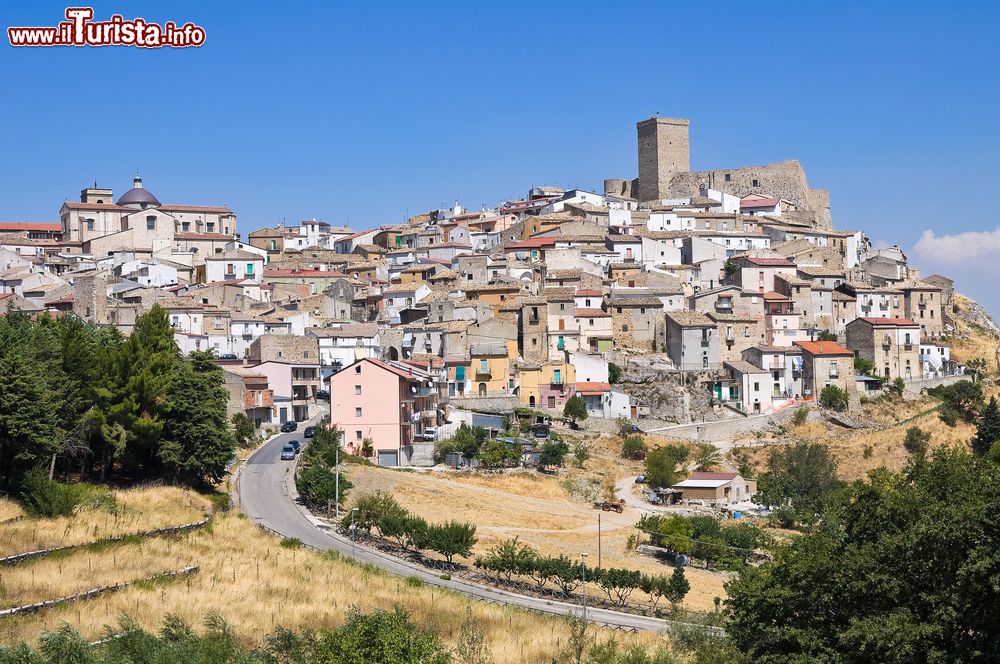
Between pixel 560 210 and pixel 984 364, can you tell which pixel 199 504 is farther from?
pixel 560 210

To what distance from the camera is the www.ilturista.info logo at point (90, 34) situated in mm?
27078

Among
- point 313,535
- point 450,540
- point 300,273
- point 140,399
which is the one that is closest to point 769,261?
point 300,273

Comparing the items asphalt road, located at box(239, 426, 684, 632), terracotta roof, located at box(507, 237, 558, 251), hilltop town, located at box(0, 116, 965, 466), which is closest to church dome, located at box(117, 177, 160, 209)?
hilltop town, located at box(0, 116, 965, 466)

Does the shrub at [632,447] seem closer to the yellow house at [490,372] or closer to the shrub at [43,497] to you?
the yellow house at [490,372]

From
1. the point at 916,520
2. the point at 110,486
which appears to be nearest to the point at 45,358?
the point at 110,486

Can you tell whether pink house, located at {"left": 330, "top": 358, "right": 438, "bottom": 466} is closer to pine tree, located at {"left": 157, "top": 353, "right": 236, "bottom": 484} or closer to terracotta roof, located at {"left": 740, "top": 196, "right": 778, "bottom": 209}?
pine tree, located at {"left": 157, "top": 353, "right": 236, "bottom": 484}

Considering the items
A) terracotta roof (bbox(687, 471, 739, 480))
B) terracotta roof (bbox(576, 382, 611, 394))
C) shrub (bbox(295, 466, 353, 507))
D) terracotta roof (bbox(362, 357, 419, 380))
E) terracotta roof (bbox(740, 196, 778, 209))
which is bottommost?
terracotta roof (bbox(687, 471, 739, 480))

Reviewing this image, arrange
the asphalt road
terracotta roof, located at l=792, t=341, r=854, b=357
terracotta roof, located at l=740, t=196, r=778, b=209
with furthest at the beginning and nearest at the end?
terracotta roof, located at l=740, t=196, r=778, b=209 → terracotta roof, located at l=792, t=341, r=854, b=357 → the asphalt road

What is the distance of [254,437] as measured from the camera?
4662 centimetres

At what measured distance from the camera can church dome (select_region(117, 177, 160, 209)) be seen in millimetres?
83312

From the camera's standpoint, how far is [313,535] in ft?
109

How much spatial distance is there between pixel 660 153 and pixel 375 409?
5505cm

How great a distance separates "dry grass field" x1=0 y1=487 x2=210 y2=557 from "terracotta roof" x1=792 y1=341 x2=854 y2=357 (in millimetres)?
33921

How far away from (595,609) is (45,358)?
54.9 feet
